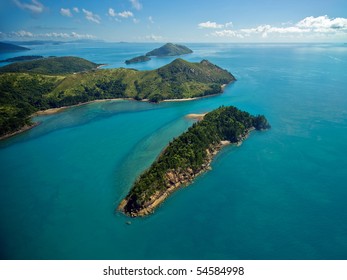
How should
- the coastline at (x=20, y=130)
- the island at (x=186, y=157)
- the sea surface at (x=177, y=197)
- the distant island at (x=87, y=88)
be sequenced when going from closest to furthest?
the sea surface at (x=177, y=197)
the island at (x=186, y=157)
the coastline at (x=20, y=130)
the distant island at (x=87, y=88)

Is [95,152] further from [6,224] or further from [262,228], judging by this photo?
[262,228]

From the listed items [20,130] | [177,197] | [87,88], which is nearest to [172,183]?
[177,197]

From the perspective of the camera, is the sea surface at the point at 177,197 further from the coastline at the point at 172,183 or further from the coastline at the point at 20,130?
the coastline at the point at 20,130

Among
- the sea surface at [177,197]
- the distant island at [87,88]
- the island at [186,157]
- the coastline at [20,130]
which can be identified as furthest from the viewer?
the distant island at [87,88]

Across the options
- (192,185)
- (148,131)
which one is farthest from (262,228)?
(148,131)

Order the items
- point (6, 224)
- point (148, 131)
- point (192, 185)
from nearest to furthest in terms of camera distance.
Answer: point (6, 224) < point (192, 185) < point (148, 131)

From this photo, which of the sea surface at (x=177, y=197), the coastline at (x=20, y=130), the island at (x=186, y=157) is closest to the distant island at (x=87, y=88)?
the coastline at (x=20, y=130)

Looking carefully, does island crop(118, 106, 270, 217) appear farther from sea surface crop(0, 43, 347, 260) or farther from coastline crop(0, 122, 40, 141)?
coastline crop(0, 122, 40, 141)
